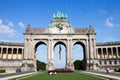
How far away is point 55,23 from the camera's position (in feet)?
328

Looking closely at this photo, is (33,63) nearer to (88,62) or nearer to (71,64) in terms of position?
(71,64)

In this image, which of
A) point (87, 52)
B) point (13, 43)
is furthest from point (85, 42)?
point (13, 43)

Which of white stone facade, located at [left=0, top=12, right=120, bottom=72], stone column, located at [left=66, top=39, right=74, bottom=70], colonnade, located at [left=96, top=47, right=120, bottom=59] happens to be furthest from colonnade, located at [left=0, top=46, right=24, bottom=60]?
colonnade, located at [left=96, top=47, right=120, bottom=59]

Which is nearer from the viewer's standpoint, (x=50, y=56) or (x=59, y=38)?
(x=50, y=56)

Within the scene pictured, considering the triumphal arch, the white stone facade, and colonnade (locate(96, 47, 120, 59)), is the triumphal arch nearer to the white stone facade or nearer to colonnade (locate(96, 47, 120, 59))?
the white stone facade

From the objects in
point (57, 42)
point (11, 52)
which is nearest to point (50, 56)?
point (57, 42)

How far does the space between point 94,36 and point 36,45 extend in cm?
3181

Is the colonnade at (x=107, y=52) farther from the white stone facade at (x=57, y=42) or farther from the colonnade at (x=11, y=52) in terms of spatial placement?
the colonnade at (x=11, y=52)

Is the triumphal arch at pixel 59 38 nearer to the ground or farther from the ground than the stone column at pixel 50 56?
farther from the ground

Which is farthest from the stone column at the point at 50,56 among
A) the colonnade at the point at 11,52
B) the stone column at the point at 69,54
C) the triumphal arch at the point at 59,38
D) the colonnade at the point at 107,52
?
the colonnade at the point at 107,52

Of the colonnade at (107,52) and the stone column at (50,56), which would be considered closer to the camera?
the stone column at (50,56)

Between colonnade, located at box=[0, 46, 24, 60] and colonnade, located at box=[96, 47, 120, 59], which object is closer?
colonnade, located at box=[0, 46, 24, 60]

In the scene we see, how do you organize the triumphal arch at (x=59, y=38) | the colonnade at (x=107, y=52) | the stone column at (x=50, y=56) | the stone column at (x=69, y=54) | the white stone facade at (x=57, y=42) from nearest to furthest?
1. the stone column at (x=50, y=56)
2. the stone column at (x=69, y=54)
3. the white stone facade at (x=57, y=42)
4. the triumphal arch at (x=59, y=38)
5. the colonnade at (x=107, y=52)

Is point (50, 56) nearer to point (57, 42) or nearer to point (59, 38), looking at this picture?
point (57, 42)
